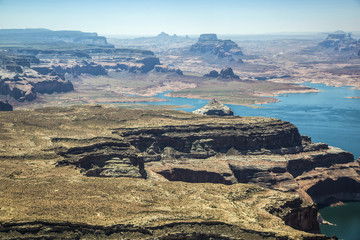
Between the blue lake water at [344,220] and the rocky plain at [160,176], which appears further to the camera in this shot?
the blue lake water at [344,220]

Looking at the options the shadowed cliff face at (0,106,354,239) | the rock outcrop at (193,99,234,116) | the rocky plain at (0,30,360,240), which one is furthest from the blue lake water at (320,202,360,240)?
the rock outcrop at (193,99,234,116)

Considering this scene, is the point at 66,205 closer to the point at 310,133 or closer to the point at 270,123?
the point at 270,123

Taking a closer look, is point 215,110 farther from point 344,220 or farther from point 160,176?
point 344,220

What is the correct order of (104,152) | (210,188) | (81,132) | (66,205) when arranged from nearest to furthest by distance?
(66,205)
(210,188)
(104,152)
(81,132)

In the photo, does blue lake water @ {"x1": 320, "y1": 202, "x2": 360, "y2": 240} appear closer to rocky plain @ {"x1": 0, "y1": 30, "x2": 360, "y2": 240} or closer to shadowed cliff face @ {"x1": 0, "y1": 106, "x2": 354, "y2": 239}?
rocky plain @ {"x1": 0, "y1": 30, "x2": 360, "y2": 240}

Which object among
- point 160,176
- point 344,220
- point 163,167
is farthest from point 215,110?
point 344,220

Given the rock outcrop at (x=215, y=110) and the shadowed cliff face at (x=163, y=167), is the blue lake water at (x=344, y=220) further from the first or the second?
the rock outcrop at (x=215, y=110)

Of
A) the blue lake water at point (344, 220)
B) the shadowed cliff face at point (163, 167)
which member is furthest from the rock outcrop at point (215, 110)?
the blue lake water at point (344, 220)

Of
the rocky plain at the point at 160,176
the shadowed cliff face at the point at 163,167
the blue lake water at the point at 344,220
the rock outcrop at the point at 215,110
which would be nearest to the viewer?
the rocky plain at the point at 160,176

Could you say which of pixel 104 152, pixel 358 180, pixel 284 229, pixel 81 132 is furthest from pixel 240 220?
pixel 358 180

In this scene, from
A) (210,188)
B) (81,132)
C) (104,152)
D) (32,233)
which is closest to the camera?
(32,233)
